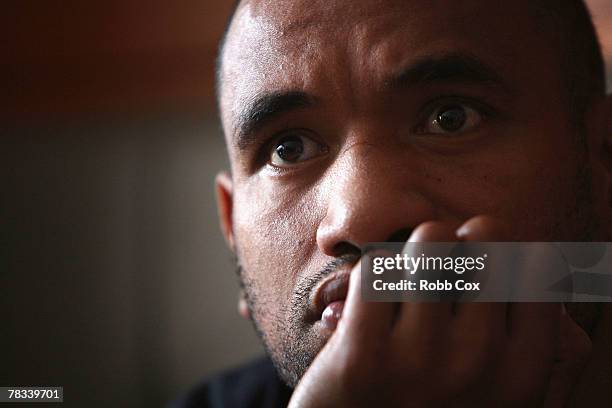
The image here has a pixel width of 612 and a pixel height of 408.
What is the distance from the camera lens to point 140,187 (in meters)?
1.43

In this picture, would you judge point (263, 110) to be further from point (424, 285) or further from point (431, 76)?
point (424, 285)

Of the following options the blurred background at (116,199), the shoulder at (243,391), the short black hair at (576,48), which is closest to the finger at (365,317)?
the short black hair at (576,48)

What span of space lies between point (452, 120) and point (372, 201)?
0.59 ft

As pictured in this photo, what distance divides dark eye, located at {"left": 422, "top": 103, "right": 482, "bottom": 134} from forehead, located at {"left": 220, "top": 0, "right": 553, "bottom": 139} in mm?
63

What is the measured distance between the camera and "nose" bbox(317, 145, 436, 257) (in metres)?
0.66

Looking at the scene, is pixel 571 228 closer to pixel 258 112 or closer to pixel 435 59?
pixel 435 59

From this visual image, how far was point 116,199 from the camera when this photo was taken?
139 cm

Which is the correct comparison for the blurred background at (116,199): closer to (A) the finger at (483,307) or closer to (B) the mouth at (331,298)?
(B) the mouth at (331,298)

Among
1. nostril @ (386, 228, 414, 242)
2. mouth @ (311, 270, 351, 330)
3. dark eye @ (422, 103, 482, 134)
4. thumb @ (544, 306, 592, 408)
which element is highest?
dark eye @ (422, 103, 482, 134)

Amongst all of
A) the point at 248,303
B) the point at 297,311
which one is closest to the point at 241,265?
the point at 248,303

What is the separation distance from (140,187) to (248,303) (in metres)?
0.61

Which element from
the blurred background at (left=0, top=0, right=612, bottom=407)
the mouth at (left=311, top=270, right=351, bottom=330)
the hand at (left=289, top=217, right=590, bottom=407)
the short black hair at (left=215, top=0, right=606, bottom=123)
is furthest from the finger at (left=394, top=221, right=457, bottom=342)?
the blurred background at (left=0, top=0, right=612, bottom=407)

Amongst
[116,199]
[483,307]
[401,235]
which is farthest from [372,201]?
[116,199]

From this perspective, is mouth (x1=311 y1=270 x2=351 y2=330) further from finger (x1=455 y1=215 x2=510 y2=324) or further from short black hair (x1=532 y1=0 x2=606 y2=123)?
short black hair (x1=532 y1=0 x2=606 y2=123)
